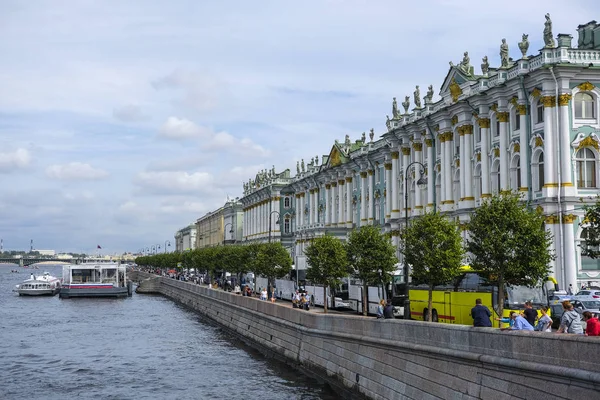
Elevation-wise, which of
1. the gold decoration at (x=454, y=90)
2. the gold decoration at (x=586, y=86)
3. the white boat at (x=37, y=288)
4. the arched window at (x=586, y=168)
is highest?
the gold decoration at (x=454, y=90)

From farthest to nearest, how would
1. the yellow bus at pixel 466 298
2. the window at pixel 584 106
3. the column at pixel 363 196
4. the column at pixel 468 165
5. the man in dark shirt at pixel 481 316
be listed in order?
the column at pixel 363 196, the column at pixel 468 165, the window at pixel 584 106, the yellow bus at pixel 466 298, the man in dark shirt at pixel 481 316

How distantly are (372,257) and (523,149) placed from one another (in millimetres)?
14067

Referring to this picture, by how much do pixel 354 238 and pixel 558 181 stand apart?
1346cm

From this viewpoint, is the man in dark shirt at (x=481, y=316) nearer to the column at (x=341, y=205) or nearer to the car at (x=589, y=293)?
the car at (x=589, y=293)

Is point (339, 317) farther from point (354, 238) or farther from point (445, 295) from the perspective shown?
point (354, 238)

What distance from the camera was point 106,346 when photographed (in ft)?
163

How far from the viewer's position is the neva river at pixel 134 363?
3278 cm

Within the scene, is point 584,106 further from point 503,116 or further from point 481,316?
point 481,316

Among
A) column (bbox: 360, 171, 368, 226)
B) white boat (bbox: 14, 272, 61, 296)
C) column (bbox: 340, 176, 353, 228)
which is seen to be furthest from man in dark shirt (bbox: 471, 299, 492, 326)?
white boat (bbox: 14, 272, 61, 296)

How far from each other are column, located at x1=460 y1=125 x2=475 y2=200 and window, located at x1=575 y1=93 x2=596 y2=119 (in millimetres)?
9719

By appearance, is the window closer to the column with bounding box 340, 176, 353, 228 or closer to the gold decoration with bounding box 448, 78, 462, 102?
the gold decoration with bounding box 448, 78, 462, 102

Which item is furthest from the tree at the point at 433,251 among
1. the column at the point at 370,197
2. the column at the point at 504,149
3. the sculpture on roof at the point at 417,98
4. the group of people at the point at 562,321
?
the column at the point at 370,197

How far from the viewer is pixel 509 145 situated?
5209 centimetres

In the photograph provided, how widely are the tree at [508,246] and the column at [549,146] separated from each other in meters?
16.5
